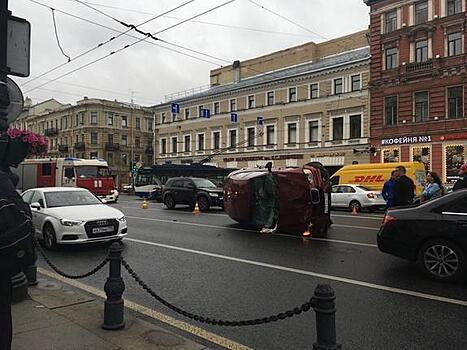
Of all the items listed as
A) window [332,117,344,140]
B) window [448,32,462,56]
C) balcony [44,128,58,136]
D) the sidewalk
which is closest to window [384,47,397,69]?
window [448,32,462,56]

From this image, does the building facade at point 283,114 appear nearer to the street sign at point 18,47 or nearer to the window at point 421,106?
the window at point 421,106

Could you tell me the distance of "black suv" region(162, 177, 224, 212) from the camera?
2052 cm

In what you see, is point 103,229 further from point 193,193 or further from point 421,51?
point 421,51

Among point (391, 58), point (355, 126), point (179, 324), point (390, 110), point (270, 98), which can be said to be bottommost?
point (179, 324)

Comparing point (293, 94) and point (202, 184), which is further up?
point (293, 94)

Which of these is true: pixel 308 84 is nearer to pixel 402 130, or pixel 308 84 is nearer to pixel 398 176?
pixel 402 130

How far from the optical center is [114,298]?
457cm

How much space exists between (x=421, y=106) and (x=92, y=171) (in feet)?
74.2

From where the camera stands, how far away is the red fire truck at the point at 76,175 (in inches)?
1105

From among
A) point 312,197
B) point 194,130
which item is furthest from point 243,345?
point 194,130

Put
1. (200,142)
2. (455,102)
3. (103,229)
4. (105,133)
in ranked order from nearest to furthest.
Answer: (103,229), (455,102), (200,142), (105,133)

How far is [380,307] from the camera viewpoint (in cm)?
549

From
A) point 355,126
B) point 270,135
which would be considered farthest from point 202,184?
point 270,135

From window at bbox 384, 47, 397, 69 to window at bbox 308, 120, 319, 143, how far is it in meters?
8.34
